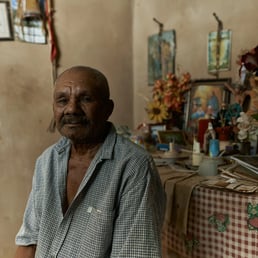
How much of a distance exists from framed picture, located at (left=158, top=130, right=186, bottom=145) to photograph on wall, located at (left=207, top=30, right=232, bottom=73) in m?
0.47

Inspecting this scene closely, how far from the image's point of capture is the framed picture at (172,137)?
1844 millimetres

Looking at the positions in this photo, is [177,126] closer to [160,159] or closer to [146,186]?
[160,159]

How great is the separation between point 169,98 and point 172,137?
10.8 inches

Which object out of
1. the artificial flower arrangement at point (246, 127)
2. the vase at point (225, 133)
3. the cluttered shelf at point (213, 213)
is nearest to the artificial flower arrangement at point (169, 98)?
A: the vase at point (225, 133)

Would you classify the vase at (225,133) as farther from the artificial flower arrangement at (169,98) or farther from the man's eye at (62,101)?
the man's eye at (62,101)

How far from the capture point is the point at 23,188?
1.98 m

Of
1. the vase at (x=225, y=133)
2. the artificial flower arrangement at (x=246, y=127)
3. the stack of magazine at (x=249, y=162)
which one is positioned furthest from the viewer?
the vase at (x=225, y=133)

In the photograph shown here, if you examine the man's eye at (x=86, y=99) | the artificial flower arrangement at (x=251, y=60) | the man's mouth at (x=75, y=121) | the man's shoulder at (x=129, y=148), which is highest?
the artificial flower arrangement at (x=251, y=60)

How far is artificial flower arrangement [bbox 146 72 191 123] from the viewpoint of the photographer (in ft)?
6.48

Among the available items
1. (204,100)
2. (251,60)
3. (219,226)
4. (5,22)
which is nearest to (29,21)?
(5,22)

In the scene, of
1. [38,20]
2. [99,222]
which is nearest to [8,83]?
[38,20]

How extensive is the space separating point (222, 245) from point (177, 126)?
1.10 meters

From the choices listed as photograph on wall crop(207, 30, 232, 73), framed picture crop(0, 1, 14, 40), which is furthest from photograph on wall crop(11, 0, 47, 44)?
photograph on wall crop(207, 30, 232, 73)

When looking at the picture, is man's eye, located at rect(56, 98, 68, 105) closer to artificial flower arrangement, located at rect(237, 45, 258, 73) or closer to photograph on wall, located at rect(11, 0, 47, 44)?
artificial flower arrangement, located at rect(237, 45, 258, 73)
